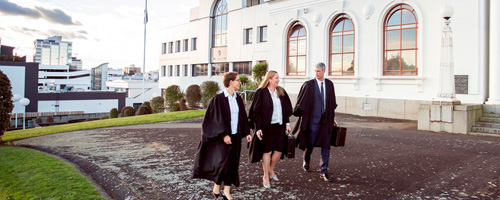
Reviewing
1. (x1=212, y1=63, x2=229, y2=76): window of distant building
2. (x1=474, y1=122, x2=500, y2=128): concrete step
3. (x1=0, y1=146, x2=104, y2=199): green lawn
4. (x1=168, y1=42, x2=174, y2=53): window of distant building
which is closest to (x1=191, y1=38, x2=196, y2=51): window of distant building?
(x1=212, y1=63, x2=229, y2=76): window of distant building

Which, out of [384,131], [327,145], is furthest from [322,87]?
[384,131]

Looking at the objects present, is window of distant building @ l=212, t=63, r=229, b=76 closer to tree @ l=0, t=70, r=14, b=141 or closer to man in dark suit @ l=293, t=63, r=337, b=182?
tree @ l=0, t=70, r=14, b=141

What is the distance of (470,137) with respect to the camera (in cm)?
974

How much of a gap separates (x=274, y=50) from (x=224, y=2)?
58.5ft

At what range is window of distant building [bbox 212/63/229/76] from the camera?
34.5 metres

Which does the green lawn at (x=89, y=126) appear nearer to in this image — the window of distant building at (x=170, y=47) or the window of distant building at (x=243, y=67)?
the window of distant building at (x=243, y=67)

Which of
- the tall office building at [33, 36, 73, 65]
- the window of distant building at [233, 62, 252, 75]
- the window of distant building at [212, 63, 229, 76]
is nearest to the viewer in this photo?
the window of distant building at [233, 62, 252, 75]

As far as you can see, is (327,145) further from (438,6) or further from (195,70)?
(195,70)

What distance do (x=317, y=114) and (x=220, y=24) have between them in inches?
1243

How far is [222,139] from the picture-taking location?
14.7 feet

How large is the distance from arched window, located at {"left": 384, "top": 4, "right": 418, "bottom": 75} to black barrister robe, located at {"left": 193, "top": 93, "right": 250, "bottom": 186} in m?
12.0

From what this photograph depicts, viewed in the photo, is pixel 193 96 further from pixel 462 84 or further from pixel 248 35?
pixel 462 84

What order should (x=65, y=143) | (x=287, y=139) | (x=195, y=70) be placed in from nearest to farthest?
1. (x=287, y=139)
2. (x=65, y=143)
3. (x=195, y=70)

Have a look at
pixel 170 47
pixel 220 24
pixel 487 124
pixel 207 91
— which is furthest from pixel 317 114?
pixel 170 47
